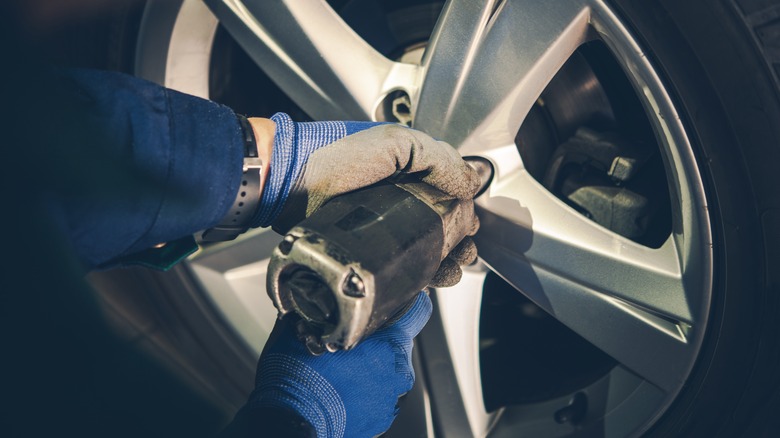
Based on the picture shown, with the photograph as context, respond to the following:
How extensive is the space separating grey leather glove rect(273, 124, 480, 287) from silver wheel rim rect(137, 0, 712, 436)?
0.13 m

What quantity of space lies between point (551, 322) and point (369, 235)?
0.71 metres

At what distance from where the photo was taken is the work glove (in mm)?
958

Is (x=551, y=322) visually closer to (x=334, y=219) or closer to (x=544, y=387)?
(x=544, y=387)

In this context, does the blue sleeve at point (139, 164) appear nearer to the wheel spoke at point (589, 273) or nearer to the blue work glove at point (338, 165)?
the blue work glove at point (338, 165)

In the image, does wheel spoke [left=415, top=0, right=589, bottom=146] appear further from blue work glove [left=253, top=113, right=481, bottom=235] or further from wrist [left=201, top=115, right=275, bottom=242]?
wrist [left=201, top=115, right=275, bottom=242]

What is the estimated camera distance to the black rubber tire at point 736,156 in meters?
0.84

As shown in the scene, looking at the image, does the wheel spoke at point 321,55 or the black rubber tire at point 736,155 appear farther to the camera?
the wheel spoke at point 321,55

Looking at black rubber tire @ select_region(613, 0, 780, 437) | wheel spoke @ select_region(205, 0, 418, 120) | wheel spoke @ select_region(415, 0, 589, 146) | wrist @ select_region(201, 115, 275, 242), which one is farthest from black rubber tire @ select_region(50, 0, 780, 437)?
wrist @ select_region(201, 115, 275, 242)

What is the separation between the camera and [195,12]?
4.36 feet

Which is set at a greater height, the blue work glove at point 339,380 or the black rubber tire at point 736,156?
the black rubber tire at point 736,156

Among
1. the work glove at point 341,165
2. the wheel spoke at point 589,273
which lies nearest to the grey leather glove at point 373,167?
the work glove at point 341,165

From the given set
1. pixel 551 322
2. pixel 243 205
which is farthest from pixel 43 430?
pixel 551 322

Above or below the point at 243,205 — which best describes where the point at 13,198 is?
above

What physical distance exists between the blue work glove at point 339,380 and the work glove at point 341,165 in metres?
0.17
